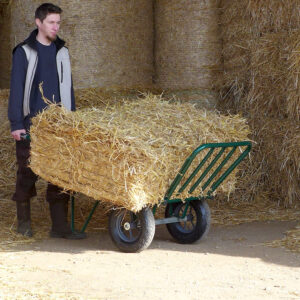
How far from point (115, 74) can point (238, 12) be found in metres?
1.33

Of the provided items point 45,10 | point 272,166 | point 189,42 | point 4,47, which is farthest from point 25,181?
point 4,47

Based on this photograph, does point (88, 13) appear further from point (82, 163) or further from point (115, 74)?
point (82, 163)

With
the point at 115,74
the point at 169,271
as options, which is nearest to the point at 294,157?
the point at 115,74

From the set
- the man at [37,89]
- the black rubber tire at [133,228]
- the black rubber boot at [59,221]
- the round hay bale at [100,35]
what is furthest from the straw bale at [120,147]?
the round hay bale at [100,35]

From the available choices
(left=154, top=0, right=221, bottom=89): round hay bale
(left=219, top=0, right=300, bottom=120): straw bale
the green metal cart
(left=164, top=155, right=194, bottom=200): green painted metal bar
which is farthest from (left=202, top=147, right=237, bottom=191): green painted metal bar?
(left=154, top=0, right=221, bottom=89): round hay bale

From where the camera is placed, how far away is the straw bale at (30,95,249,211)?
455 centimetres

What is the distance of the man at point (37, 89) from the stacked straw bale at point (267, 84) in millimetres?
1879

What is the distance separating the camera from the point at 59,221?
18.3ft

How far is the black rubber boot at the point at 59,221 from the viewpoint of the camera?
18.2ft

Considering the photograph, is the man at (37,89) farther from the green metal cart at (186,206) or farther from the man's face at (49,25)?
the green metal cart at (186,206)

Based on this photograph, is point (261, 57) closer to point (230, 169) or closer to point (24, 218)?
point (230, 169)

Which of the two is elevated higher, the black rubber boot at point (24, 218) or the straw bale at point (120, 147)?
the straw bale at point (120, 147)

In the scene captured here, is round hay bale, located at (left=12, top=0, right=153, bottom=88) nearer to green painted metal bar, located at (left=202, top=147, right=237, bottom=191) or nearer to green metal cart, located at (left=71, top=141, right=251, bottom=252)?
green metal cart, located at (left=71, top=141, right=251, bottom=252)

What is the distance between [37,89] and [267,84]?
2283 millimetres
